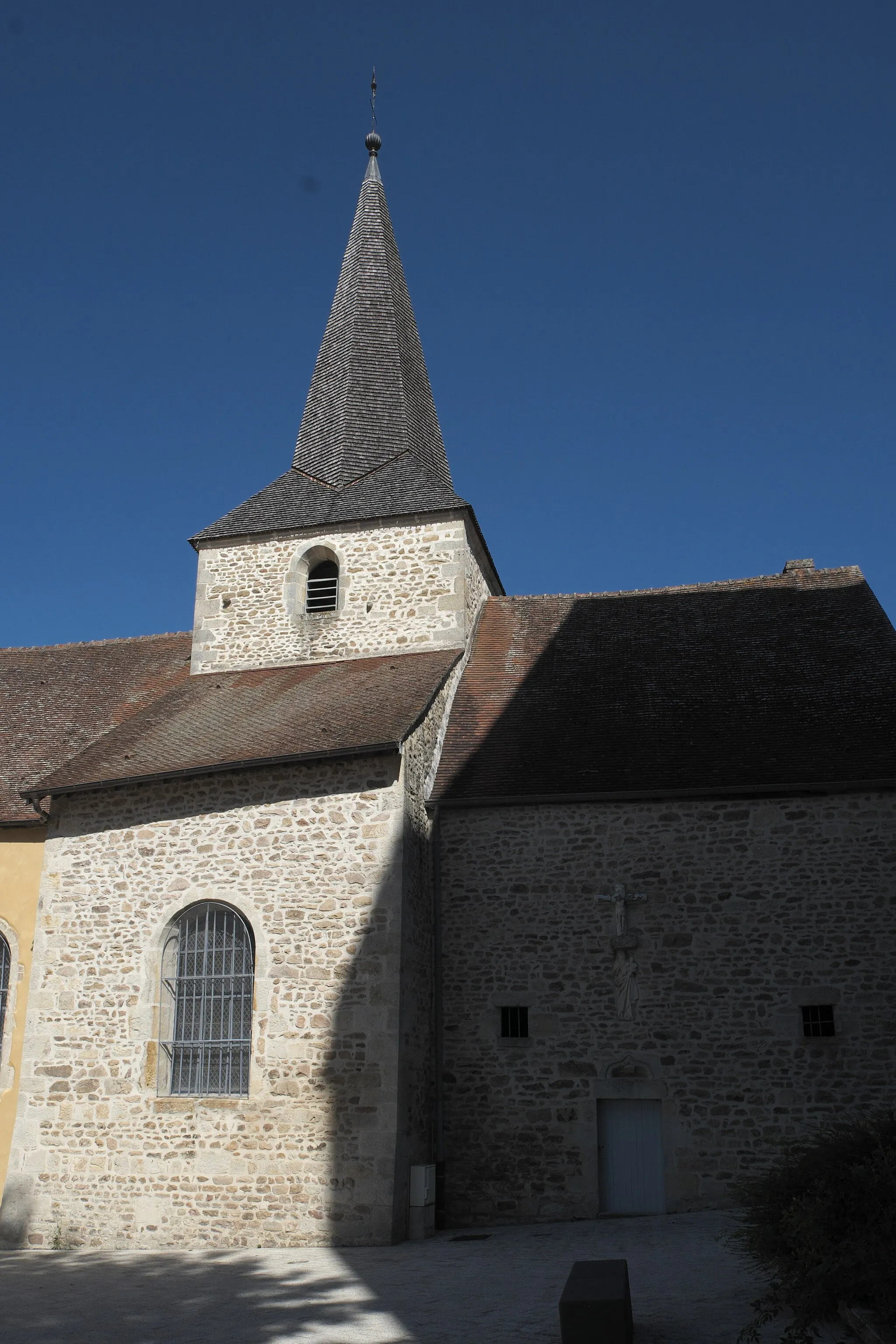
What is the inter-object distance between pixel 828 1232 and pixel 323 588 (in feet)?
33.8

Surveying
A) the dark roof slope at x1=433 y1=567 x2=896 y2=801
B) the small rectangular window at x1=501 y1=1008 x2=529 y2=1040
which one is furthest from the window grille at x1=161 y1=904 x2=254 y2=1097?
the dark roof slope at x1=433 y1=567 x2=896 y2=801

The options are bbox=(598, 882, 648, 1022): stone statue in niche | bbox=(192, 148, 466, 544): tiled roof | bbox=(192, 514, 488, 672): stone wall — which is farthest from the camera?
bbox=(192, 148, 466, 544): tiled roof

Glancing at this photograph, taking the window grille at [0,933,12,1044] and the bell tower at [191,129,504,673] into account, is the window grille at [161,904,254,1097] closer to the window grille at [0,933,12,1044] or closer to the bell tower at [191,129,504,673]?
the window grille at [0,933,12,1044]

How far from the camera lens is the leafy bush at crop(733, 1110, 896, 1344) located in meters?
4.75

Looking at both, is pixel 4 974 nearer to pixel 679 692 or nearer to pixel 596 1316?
pixel 679 692

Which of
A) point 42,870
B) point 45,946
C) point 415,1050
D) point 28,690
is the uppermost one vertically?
point 28,690

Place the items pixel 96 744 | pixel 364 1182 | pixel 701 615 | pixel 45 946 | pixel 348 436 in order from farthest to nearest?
1. pixel 348 436
2. pixel 701 615
3. pixel 96 744
4. pixel 45 946
5. pixel 364 1182

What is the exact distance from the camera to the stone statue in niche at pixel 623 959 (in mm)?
10344

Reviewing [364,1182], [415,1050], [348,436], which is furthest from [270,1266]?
[348,436]

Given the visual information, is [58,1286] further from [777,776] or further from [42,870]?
[777,776]

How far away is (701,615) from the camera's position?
1400 centimetres

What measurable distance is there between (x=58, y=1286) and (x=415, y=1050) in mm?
3420

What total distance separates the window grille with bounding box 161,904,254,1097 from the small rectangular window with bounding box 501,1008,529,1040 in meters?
2.43

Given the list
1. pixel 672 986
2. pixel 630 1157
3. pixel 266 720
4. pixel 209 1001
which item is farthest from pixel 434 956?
pixel 266 720
